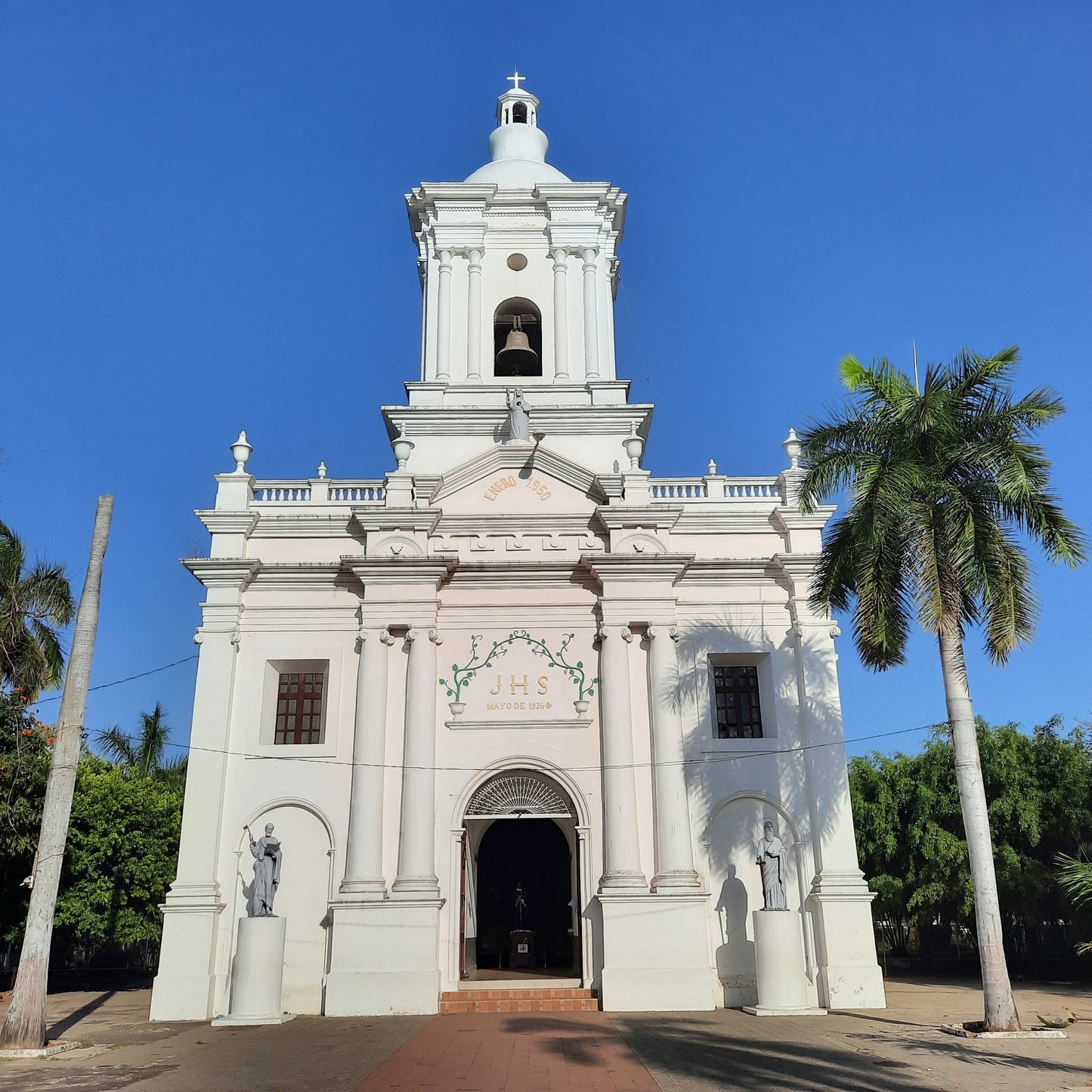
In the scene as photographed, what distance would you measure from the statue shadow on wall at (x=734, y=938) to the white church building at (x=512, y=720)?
0.14ft

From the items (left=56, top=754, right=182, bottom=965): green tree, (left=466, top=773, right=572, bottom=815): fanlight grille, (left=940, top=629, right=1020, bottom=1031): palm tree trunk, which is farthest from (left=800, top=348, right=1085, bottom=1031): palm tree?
(left=56, top=754, right=182, bottom=965): green tree

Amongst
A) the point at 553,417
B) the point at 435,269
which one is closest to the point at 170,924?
the point at 553,417

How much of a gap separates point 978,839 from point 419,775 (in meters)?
9.60

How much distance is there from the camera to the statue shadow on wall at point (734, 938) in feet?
60.6

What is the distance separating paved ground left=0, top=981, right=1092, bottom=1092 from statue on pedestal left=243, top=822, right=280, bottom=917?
1938 millimetres

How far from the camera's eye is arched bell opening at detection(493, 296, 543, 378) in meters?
24.7

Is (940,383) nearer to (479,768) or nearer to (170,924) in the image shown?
(479,768)

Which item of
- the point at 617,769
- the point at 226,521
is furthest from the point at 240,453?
the point at 617,769

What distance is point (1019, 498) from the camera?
15453mm

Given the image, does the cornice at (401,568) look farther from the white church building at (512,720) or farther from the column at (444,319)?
the column at (444,319)

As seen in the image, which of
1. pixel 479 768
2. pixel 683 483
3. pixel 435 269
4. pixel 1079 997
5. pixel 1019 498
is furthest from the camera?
pixel 435 269

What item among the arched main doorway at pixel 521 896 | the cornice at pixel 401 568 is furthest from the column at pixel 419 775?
the arched main doorway at pixel 521 896

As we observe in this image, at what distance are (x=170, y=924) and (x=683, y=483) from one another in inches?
519

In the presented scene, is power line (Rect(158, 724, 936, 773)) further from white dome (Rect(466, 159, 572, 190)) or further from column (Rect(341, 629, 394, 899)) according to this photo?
white dome (Rect(466, 159, 572, 190))
